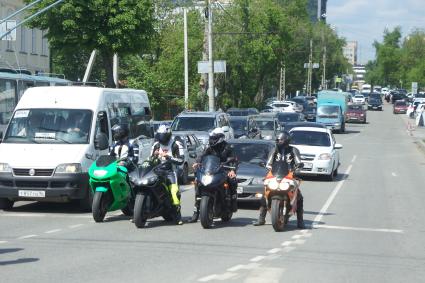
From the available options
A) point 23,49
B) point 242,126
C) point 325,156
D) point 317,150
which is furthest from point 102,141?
point 23,49

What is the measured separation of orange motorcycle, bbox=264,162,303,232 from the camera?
524 inches

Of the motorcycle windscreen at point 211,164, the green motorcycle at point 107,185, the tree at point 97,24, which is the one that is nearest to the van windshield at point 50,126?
the green motorcycle at point 107,185

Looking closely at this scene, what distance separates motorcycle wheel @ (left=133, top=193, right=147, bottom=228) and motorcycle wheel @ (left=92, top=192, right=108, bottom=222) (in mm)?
921

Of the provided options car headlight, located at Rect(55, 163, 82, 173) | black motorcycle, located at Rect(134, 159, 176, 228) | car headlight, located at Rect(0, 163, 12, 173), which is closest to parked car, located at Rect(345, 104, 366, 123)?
car headlight, located at Rect(55, 163, 82, 173)

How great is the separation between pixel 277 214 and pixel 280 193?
13.4 inches

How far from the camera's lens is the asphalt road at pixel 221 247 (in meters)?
9.65

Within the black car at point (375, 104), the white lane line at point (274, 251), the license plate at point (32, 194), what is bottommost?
the black car at point (375, 104)

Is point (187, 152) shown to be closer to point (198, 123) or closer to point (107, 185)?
point (198, 123)

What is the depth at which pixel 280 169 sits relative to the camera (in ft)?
44.4

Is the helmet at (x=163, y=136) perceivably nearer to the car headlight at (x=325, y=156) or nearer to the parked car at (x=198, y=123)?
the car headlight at (x=325, y=156)

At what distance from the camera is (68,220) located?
14.6 meters

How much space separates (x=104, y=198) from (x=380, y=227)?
194 inches

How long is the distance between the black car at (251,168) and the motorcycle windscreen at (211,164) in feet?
7.06

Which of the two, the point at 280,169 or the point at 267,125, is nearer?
the point at 280,169
